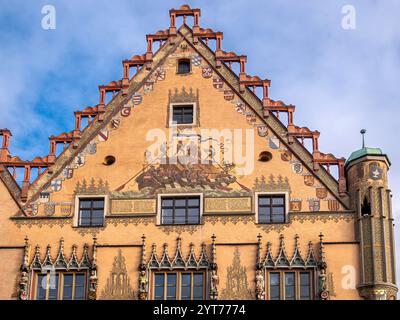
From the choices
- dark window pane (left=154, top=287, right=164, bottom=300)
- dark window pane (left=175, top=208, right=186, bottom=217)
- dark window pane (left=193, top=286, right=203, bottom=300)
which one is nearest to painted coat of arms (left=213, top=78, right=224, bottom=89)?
dark window pane (left=175, top=208, right=186, bottom=217)

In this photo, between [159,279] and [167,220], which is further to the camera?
[167,220]

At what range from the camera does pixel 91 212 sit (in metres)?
24.2

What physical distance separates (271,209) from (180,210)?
2116 millimetres

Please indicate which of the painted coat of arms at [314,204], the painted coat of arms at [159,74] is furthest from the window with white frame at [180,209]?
the painted coat of arms at [159,74]

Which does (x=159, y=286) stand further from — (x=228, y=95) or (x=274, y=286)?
(x=228, y=95)

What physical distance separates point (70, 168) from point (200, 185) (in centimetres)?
320

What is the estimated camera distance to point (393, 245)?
23.0 m

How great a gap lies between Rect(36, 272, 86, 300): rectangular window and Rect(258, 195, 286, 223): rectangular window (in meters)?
4.33

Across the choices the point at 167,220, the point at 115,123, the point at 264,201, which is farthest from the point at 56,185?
the point at 264,201

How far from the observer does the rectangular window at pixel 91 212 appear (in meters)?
24.1

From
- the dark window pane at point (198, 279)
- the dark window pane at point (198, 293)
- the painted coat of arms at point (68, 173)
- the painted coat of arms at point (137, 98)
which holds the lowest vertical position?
the dark window pane at point (198, 293)

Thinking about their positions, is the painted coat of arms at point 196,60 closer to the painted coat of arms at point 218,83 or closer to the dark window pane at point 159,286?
the painted coat of arms at point 218,83

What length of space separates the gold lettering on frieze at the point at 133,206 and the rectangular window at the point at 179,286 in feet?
5.25

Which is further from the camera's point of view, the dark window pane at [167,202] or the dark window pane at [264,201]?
the dark window pane at [167,202]
